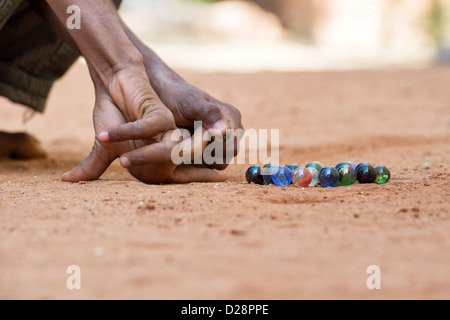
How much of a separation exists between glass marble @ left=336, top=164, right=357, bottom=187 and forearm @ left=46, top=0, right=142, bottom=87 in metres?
0.97

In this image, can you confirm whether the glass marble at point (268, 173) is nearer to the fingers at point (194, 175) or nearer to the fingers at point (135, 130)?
the fingers at point (194, 175)

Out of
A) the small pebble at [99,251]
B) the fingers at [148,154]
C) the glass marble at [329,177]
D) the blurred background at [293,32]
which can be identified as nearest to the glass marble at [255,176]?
the glass marble at [329,177]

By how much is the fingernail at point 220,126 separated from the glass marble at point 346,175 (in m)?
0.50

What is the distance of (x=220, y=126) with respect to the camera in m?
2.55

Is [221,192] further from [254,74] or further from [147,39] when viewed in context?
[147,39]

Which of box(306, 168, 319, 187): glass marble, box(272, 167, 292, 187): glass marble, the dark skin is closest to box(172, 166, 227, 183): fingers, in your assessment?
the dark skin

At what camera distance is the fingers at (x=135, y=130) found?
7.63ft

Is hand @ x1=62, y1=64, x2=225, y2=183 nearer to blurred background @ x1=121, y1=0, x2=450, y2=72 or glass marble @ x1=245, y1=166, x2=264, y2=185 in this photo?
glass marble @ x1=245, y1=166, x2=264, y2=185

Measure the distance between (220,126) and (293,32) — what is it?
14.5m

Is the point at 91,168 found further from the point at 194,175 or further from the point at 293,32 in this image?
the point at 293,32

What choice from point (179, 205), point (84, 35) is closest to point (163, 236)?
point (179, 205)

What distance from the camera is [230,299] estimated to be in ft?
4.12

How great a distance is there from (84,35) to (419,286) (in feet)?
6.00

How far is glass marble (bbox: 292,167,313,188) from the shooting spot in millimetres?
2455
